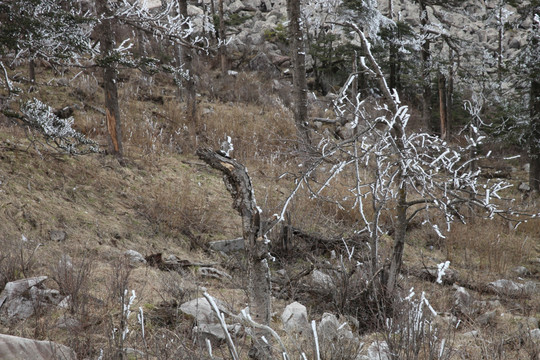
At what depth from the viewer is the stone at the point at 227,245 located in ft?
20.4

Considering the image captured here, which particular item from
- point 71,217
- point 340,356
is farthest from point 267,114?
point 340,356

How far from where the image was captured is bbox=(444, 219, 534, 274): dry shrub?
706 centimetres

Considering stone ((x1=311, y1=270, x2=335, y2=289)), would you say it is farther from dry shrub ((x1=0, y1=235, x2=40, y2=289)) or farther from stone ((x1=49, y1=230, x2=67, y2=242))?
stone ((x1=49, y1=230, x2=67, y2=242))

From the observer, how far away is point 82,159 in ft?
24.4

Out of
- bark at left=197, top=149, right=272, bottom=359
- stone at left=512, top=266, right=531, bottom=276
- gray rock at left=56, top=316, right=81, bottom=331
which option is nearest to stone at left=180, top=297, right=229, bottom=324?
bark at left=197, top=149, right=272, bottom=359

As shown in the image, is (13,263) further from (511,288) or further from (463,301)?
(511,288)

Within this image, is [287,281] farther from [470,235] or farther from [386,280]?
[470,235]

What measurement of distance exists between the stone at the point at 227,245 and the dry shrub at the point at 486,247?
3.45m

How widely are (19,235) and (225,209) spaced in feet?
11.3

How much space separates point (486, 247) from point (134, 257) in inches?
232

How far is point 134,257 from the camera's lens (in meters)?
4.96

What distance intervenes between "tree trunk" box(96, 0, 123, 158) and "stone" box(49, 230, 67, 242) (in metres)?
2.65

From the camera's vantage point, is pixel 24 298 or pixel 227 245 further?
pixel 227 245

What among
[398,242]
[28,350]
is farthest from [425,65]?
[28,350]
